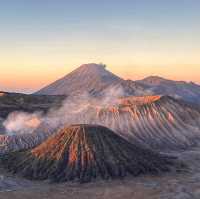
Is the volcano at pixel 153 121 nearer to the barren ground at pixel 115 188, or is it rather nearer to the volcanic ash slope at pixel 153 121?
the volcanic ash slope at pixel 153 121

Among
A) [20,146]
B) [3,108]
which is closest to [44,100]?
[3,108]

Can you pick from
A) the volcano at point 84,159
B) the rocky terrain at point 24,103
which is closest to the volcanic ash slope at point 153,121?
the rocky terrain at point 24,103

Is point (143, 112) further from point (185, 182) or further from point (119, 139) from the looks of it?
point (185, 182)

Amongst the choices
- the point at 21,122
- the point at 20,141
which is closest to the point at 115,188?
the point at 20,141

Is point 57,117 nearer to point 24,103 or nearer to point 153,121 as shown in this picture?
point 153,121

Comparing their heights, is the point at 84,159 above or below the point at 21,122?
below

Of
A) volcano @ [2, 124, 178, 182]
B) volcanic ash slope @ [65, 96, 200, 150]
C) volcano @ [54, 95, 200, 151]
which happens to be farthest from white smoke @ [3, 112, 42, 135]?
volcano @ [2, 124, 178, 182]

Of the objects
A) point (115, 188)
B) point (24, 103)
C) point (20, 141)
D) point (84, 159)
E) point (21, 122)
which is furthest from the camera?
point (24, 103)
